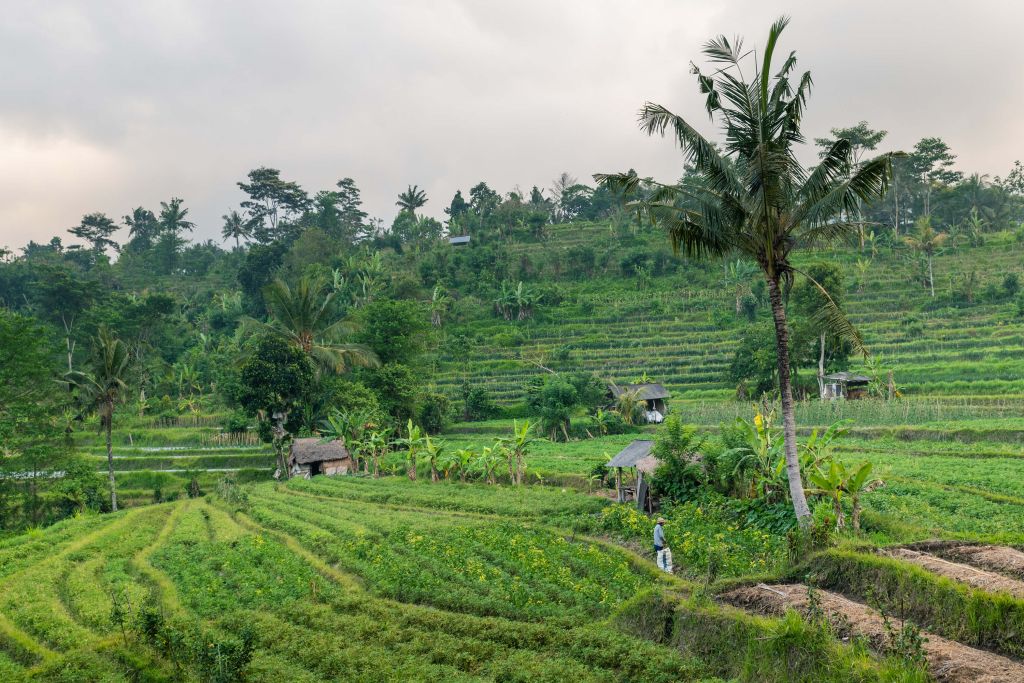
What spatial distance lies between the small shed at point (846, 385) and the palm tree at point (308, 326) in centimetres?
2795

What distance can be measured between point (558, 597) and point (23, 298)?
89.5 meters

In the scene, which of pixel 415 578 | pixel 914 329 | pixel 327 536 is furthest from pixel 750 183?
pixel 914 329

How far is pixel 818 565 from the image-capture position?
12.1 meters

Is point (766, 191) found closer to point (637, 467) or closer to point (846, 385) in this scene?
point (637, 467)

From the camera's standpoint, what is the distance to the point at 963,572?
10.4 m

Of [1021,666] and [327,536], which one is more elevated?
[1021,666]

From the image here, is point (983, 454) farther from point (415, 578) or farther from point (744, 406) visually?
point (415, 578)

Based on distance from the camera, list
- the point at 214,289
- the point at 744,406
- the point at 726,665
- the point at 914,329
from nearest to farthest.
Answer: the point at 726,665 → the point at 744,406 → the point at 914,329 → the point at 214,289

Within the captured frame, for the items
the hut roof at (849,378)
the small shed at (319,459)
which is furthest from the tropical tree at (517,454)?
the hut roof at (849,378)

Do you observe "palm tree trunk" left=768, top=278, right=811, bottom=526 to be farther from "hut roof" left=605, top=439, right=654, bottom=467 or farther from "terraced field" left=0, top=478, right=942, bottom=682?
"hut roof" left=605, top=439, right=654, bottom=467

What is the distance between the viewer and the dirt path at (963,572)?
31.1 feet

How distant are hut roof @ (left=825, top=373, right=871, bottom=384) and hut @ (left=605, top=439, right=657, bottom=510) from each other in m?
24.0

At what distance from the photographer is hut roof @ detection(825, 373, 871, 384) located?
138ft

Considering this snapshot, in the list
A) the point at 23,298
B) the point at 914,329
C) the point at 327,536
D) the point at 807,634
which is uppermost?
the point at 23,298
